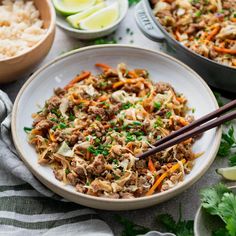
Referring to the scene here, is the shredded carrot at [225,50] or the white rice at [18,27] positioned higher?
the white rice at [18,27]

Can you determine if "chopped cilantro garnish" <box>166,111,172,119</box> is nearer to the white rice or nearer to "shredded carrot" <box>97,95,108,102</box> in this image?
"shredded carrot" <box>97,95,108,102</box>

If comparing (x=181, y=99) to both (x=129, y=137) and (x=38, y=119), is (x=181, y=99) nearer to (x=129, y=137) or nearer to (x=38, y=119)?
(x=129, y=137)

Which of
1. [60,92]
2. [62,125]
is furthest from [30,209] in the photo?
[60,92]

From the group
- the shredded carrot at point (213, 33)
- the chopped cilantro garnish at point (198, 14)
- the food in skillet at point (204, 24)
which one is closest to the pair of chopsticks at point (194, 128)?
the food in skillet at point (204, 24)

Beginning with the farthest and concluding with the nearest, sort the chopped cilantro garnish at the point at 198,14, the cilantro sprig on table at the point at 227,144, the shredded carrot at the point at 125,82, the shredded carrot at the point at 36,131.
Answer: the chopped cilantro garnish at the point at 198,14 < the shredded carrot at the point at 125,82 < the cilantro sprig on table at the point at 227,144 < the shredded carrot at the point at 36,131

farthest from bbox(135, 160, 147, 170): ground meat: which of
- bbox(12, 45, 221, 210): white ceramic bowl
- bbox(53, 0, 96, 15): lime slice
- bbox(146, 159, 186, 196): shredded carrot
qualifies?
bbox(53, 0, 96, 15): lime slice

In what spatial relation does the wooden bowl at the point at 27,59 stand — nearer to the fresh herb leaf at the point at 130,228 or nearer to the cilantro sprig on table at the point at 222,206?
the fresh herb leaf at the point at 130,228
